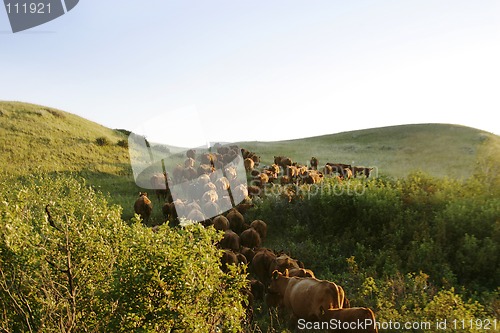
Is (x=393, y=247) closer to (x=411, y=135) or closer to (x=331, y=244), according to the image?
(x=331, y=244)

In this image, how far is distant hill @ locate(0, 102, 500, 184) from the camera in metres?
40.4

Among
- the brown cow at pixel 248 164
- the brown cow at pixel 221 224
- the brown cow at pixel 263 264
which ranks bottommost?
the brown cow at pixel 263 264

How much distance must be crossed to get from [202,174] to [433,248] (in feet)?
65.9

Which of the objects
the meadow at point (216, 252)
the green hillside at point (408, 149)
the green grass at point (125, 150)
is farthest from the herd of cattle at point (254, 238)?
the green hillside at point (408, 149)

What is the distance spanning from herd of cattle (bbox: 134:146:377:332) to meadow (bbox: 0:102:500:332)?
92 centimetres

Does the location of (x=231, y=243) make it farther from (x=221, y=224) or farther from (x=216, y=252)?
(x=216, y=252)

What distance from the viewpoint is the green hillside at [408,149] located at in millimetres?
48406

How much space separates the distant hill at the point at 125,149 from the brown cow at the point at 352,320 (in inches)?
706

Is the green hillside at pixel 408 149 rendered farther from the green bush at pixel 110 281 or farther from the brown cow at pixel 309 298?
the green bush at pixel 110 281

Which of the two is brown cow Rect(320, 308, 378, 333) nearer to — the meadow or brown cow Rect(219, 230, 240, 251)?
the meadow

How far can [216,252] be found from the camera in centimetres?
952

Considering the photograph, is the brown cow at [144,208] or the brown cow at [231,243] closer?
the brown cow at [231,243]

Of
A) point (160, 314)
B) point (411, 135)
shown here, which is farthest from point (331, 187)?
point (411, 135)

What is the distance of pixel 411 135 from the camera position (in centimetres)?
6919
